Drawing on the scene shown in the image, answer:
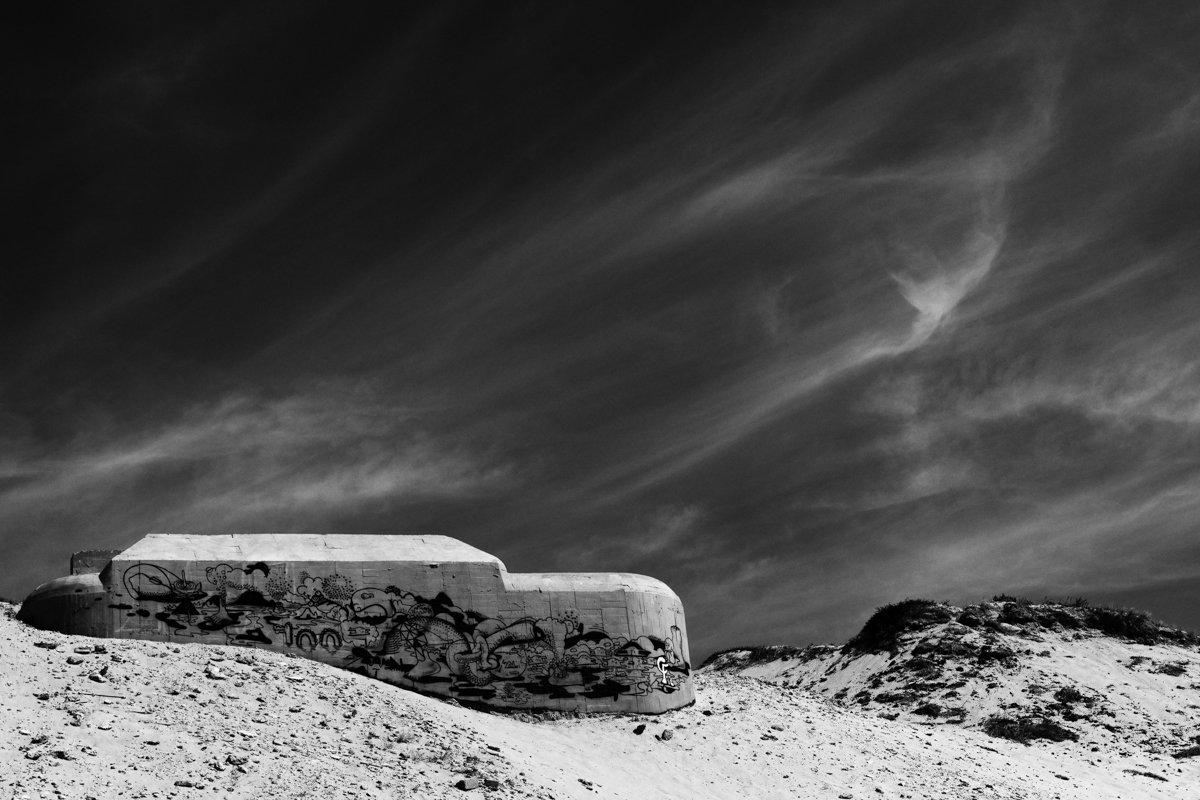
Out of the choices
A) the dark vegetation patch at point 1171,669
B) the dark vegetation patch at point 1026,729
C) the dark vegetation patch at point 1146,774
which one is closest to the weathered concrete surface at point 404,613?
the dark vegetation patch at point 1026,729

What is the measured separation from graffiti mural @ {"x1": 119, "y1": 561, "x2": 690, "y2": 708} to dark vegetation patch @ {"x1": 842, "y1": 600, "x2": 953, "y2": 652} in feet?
47.8

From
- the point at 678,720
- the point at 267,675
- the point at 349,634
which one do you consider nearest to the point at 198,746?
the point at 267,675

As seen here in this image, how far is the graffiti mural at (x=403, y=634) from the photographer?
25016mm

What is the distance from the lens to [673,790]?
24.0 m

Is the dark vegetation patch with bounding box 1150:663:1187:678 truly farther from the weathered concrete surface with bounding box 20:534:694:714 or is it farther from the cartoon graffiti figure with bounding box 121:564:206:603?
the cartoon graffiti figure with bounding box 121:564:206:603

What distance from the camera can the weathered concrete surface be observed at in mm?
24734

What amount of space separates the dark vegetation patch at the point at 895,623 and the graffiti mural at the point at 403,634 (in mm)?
14570

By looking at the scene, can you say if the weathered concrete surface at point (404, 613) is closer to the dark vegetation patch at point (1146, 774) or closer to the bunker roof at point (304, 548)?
the bunker roof at point (304, 548)

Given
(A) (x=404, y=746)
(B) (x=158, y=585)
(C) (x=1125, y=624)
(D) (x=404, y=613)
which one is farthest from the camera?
(C) (x=1125, y=624)

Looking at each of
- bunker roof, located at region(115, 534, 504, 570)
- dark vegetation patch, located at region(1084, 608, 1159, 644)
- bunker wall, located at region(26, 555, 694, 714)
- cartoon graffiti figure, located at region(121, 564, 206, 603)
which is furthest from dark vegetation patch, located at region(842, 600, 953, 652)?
cartoon graffiti figure, located at region(121, 564, 206, 603)

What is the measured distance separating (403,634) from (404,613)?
0.45m

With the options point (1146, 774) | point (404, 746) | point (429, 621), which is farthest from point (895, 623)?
point (404, 746)

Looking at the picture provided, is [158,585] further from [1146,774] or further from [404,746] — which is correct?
[1146,774]

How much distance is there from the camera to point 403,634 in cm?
2616
